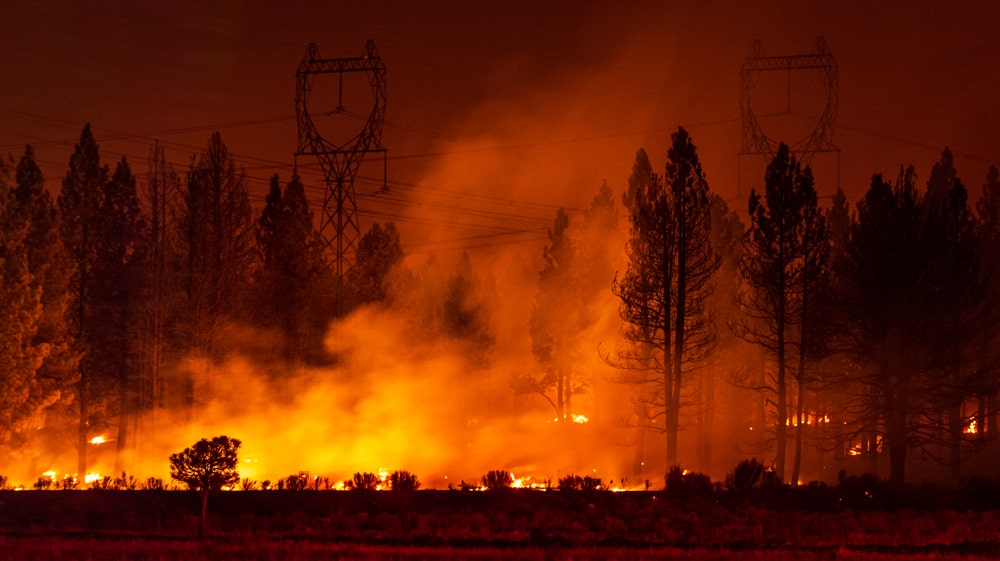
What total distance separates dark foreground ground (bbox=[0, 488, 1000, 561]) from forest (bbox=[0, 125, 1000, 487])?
27.6 ft

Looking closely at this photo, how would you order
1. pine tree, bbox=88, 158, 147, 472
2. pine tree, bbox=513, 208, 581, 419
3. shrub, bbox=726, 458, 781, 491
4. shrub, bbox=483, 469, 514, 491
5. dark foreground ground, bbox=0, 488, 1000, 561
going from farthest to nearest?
pine tree, bbox=513, 208, 581, 419 < pine tree, bbox=88, 158, 147, 472 < shrub, bbox=726, 458, 781, 491 < shrub, bbox=483, 469, 514, 491 < dark foreground ground, bbox=0, 488, 1000, 561

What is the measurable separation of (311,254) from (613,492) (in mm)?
26175

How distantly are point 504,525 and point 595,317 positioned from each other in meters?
27.3

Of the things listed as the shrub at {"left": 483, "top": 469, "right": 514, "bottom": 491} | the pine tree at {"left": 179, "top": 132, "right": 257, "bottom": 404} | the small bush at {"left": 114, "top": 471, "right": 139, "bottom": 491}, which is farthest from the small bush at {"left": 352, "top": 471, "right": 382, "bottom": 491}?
the pine tree at {"left": 179, "top": 132, "right": 257, "bottom": 404}

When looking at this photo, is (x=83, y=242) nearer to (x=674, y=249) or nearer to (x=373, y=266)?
(x=373, y=266)

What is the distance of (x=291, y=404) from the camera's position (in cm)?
4266

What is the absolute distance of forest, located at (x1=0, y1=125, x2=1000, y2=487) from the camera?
29750 millimetres

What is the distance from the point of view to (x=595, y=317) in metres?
45.9

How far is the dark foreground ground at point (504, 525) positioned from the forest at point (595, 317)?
27.6ft

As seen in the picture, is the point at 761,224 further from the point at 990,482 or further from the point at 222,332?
the point at 222,332

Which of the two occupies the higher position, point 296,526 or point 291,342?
point 291,342

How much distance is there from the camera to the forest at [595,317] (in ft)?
97.6

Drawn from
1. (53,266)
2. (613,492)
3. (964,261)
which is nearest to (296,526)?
(613,492)

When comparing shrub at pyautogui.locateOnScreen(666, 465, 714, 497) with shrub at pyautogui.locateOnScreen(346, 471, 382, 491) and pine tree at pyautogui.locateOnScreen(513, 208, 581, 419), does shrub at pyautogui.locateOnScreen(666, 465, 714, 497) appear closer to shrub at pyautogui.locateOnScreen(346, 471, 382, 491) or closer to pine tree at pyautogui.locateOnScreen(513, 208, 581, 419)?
shrub at pyautogui.locateOnScreen(346, 471, 382, 491)
